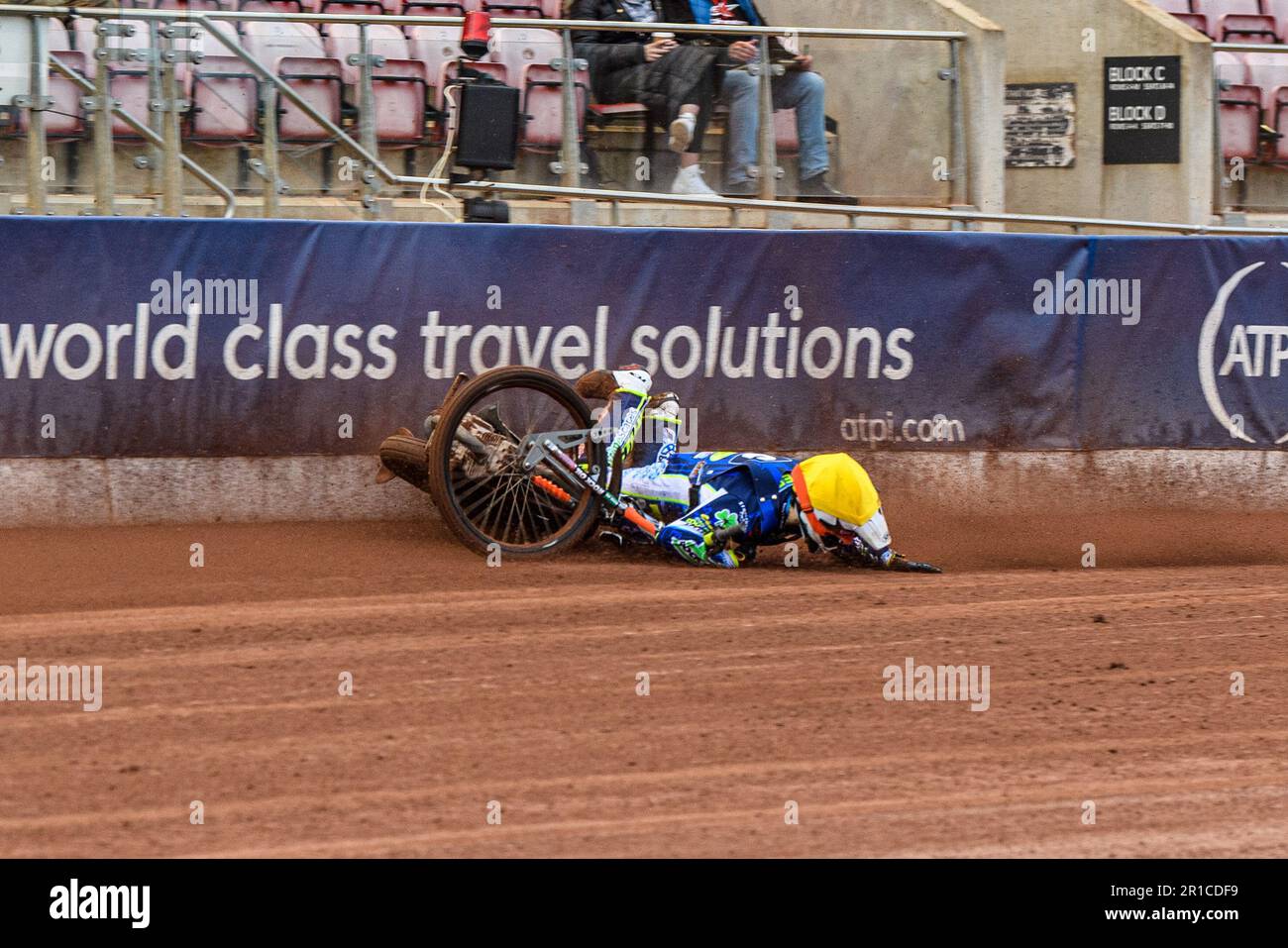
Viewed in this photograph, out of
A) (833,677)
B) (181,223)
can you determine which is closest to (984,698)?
(833,677)

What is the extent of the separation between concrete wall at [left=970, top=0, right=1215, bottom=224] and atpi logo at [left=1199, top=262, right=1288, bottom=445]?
2.40 metres

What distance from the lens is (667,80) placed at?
10758 mm

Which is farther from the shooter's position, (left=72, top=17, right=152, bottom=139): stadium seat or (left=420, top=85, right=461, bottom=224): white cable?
(left=420, top=85, right=461, bottom=224): white cable

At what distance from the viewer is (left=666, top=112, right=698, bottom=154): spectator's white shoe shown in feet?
35.3

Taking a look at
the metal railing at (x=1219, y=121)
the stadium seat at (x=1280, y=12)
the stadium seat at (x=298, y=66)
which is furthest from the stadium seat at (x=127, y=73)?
the stadium seat at (x=1280, y=12)

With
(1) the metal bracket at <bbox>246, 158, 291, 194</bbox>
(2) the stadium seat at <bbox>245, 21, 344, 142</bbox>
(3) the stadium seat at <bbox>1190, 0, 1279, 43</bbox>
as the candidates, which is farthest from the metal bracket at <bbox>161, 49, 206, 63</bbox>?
(3) the stadium seat at <bbox>1190, 0, 1279, 43</bbox>

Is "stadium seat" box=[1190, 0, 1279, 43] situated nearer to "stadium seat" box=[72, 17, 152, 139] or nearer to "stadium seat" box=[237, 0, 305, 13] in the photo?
"stadium seat" box=[237, 0, 305, 13]

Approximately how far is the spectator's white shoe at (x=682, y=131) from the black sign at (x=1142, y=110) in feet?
15.6

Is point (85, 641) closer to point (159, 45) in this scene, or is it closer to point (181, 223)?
point (181, 223)

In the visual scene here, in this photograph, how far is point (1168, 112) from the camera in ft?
44.0

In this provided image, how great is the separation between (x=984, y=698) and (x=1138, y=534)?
422 centimetres

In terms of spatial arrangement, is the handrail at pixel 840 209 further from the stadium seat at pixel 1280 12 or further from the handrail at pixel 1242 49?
the stadium seat at pixel 1280 12

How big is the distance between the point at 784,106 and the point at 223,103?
3.85m

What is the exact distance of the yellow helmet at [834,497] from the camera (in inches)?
325
